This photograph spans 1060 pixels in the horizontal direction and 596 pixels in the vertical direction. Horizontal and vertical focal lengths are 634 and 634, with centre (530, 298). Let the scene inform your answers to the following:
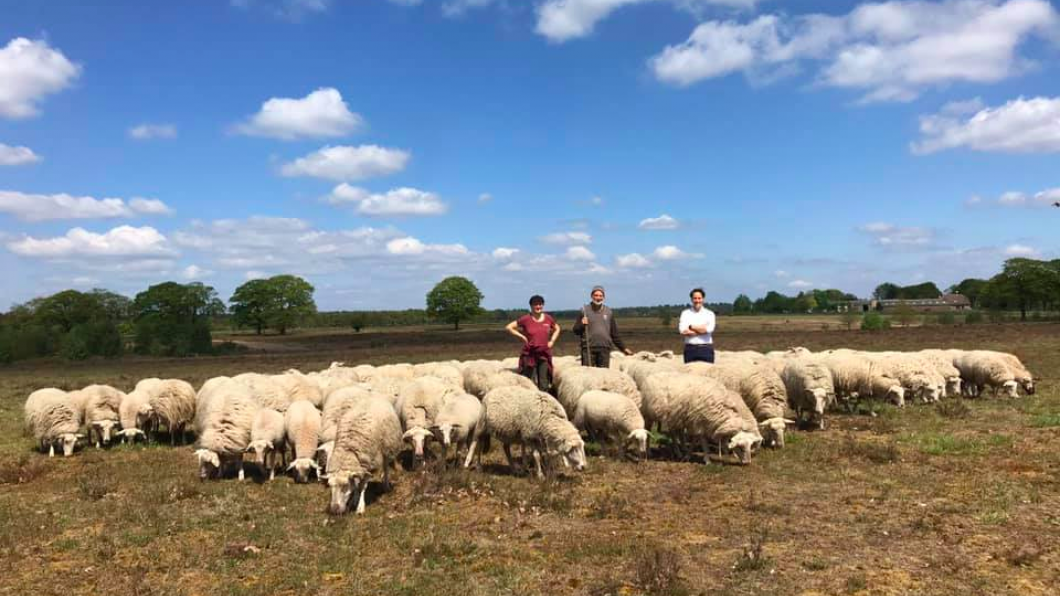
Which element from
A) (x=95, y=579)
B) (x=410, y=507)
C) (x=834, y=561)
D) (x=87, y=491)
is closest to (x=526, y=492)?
(x=410, y=507)

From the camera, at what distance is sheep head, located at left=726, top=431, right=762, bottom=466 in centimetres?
1150

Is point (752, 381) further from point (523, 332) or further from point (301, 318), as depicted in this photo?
point (301, 318)

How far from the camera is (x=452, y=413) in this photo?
38.6ft

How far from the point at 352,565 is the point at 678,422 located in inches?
280

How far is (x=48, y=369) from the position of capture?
43156 millimetres

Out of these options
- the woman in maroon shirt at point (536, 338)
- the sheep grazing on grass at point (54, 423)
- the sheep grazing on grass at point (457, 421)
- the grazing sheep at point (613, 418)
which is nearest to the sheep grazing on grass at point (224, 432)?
the sheep grazing on grass at point (457, 421)

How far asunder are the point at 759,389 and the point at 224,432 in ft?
35.3

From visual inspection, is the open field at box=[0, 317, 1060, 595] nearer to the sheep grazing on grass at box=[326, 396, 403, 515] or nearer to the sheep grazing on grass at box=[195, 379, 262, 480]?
the sheep grazing on grass at box=[326, 396, 403, 515]

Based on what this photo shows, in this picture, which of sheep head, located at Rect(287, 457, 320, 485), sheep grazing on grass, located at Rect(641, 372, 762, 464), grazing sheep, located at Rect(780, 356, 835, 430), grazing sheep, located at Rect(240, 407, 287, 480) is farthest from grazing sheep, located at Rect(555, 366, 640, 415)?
grazing sheep, located at Rect(240, 407, 287, 480)

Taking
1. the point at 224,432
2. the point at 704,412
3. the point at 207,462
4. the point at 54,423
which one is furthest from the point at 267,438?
the point at 704,412

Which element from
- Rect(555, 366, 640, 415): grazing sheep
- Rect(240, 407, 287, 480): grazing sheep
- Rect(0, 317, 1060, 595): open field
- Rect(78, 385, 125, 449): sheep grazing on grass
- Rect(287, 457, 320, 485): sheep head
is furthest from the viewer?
Rect(78, 385, 125, 449): sheep grazing on grass

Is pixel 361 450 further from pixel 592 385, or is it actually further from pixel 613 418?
pixel 592 385

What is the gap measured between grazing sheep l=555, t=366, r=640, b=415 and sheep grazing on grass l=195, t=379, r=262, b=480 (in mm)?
6417

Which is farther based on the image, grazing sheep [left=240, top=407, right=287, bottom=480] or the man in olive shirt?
the man in olive shirt
